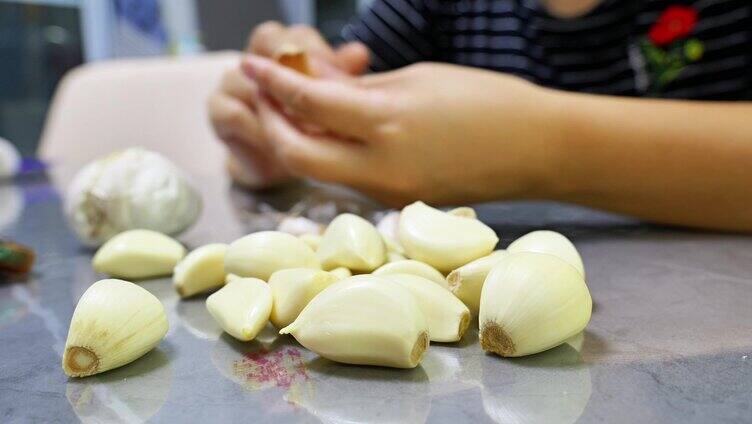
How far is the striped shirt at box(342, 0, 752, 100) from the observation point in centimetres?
73

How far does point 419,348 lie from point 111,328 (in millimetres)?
124

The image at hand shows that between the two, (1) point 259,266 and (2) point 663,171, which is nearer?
(1) point 259,266

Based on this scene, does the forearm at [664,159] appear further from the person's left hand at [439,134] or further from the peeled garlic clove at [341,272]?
the peeled garlic clove at [341,272]

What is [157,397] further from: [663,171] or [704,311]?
[663,171]

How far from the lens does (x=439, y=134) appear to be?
18.2 inches

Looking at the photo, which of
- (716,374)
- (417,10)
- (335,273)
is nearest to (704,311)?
(716,374)

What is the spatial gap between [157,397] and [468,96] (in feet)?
1.03

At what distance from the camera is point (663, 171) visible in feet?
1.57

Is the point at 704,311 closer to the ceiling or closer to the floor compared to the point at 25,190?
closer to the ceiling

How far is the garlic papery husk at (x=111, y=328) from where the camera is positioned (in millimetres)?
248

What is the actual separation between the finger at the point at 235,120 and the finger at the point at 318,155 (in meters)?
0.14

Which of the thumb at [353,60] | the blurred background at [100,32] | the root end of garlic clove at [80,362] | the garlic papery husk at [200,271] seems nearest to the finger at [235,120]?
the thumb at [353,60]

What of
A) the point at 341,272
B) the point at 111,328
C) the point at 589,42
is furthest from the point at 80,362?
the point at 589,42

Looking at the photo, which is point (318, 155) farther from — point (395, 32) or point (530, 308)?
point (395, 32)
